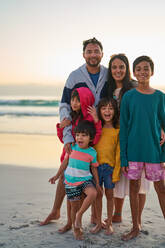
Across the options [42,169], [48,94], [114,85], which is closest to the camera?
[114,85]

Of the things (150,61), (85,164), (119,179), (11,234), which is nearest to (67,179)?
(85,164)

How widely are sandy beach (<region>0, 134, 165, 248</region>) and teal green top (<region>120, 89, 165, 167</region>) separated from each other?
35.3 inches

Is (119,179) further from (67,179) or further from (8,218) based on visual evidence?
(8,218)

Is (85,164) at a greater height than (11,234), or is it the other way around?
(85,164)

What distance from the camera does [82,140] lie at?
343 centimetres

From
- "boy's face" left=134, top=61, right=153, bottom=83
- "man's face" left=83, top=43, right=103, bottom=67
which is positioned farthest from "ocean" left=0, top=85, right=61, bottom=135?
"boy's face" left=134, top=61, right=153, bottom=83

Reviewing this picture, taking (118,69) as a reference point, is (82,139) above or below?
A: below

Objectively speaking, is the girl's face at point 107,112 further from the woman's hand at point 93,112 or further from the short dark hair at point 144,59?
the short dark hair at point 144,59

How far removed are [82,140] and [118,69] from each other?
101 centimetres

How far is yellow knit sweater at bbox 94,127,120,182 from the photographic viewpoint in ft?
11.6

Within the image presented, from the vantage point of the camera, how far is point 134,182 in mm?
3512

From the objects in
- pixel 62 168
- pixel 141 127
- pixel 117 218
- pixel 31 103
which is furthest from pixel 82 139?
pixel 31 103

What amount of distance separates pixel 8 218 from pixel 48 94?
26.6 m

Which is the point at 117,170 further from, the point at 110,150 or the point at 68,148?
the point at 68,148
